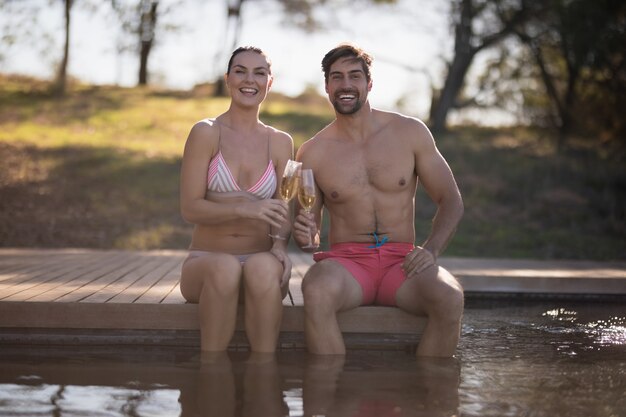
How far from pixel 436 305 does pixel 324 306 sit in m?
0.53

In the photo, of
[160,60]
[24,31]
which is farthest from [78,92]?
[160,60]

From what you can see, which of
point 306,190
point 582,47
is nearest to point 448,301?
point 306,190

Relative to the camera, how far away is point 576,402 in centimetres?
317

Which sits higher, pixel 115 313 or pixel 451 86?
pixel 451 86

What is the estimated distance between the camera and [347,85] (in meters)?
4.10

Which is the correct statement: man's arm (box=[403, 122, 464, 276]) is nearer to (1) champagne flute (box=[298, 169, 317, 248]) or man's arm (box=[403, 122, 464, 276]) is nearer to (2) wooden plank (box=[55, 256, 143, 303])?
(1) champagne flute (box=[298, 169, 317, 248])

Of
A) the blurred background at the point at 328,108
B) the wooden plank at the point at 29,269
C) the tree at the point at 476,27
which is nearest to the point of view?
the wooden plank at the point at 29,269

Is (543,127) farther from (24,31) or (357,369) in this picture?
(357,369)

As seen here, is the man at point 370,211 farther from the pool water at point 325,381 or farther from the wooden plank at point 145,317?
the pool water at point 325,381

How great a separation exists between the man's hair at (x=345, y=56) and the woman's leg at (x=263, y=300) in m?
1.03

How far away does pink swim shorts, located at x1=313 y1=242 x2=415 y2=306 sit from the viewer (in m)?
4.07

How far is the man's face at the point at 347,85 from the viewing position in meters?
4.10

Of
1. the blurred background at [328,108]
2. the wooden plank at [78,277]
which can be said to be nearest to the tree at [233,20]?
the blurred background at [328,108]

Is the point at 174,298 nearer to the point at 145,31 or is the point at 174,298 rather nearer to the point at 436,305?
the point at 436,305
